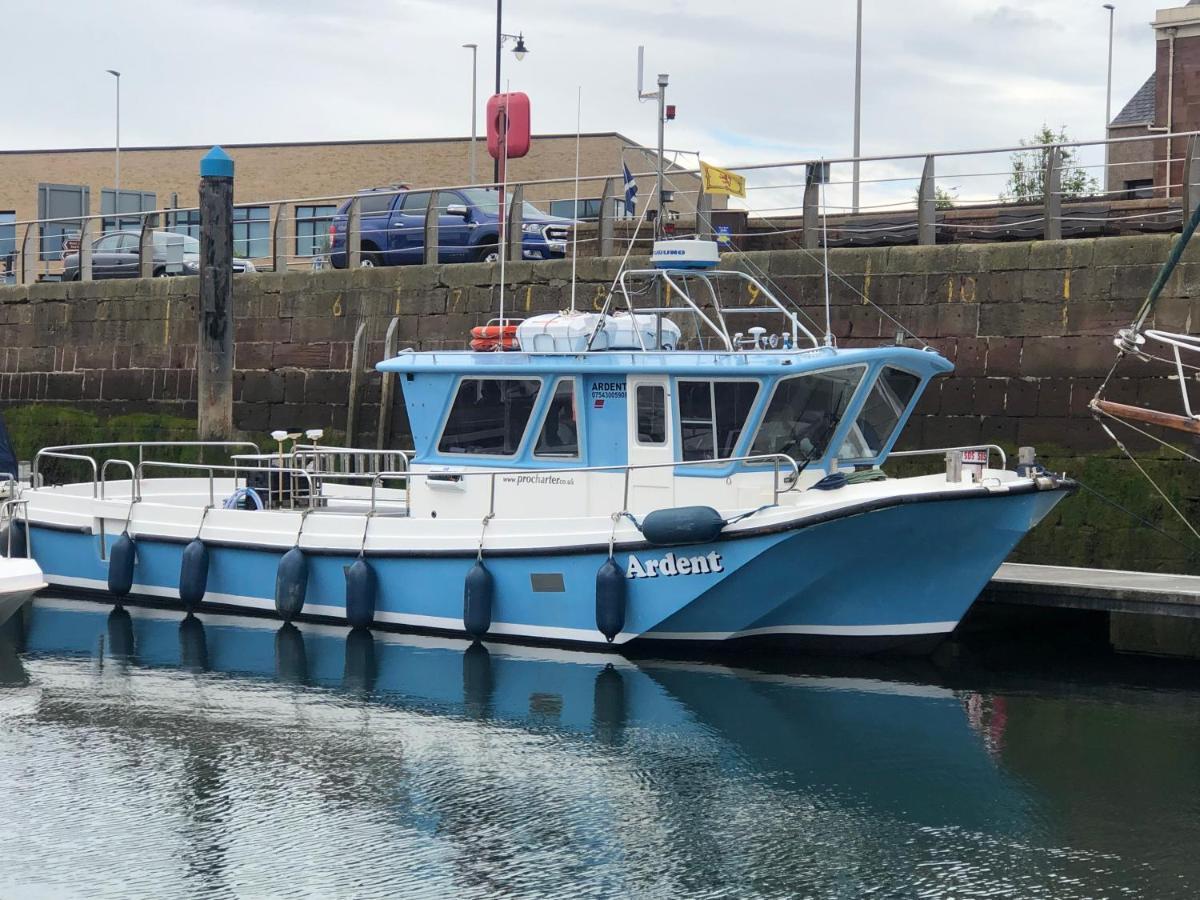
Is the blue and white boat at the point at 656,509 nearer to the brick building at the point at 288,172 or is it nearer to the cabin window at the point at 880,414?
the cabin window at the point at 880,414

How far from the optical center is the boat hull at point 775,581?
35.6 feet

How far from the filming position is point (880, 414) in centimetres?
1182

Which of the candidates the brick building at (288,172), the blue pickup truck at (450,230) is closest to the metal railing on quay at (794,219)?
the blue pickup truck at (450,230)

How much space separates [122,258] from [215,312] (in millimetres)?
7456

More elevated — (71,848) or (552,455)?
(552,455)

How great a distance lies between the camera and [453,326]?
1800 cm

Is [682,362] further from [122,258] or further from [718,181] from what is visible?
[122,258]

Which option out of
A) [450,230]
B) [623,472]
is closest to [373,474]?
[623,472]

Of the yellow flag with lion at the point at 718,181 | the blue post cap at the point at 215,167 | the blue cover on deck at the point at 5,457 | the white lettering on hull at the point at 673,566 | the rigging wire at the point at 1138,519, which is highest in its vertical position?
the blue post cap at the point at 215,167

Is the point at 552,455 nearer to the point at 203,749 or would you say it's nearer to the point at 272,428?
the point at 203,749

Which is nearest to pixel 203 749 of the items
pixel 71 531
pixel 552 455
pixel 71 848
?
pixel 71 848

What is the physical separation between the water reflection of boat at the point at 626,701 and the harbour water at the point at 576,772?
28 mm

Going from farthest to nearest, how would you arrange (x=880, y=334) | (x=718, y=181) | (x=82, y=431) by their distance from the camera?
(x=82, y=431)
(x=880, y=334)
(x=718, y=181)

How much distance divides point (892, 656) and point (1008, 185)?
2981 centimetres
